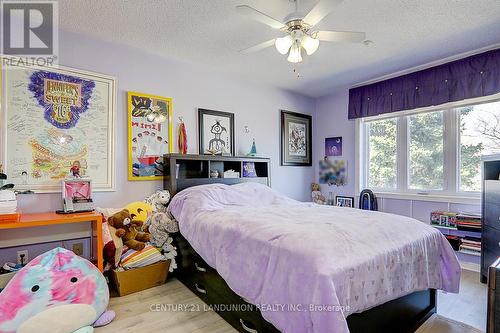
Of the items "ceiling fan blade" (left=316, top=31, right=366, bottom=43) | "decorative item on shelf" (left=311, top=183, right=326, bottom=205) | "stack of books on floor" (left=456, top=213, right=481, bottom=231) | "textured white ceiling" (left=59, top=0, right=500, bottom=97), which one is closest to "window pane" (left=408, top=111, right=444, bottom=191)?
"stack of books on floor" (left=456, top=213, right=481, bottom=231)

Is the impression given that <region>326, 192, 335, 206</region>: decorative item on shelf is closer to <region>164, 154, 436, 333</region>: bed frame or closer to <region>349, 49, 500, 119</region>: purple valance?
<region>349, 49, 500, 119</region>: purple valance

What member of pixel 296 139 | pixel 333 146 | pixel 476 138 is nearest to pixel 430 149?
pixel 476 138

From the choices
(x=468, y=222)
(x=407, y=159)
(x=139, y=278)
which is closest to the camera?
(x=139, y=278)

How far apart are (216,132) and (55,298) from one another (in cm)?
235

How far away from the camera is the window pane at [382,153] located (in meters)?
3.81

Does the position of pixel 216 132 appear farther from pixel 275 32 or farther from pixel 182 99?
pixel 275 32

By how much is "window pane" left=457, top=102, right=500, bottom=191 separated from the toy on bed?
154 inches

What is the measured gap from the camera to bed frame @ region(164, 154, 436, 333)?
1522 mm

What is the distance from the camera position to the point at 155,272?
8.27 ft

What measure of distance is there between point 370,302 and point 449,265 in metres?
1.00

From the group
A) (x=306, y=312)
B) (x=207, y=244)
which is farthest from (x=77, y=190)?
(x=306, y=312)

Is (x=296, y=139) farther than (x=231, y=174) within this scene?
Yes

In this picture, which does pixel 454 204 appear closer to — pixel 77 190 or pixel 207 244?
pixel 207 244

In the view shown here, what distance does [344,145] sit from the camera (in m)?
4.29
